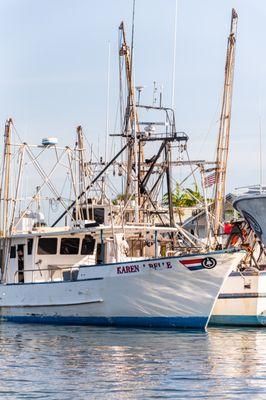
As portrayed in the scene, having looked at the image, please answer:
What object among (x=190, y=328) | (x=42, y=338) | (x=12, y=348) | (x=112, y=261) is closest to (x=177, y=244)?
(x=112, y=261)

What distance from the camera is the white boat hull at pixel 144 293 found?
30859 mm

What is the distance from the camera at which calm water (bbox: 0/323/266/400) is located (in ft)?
61.2

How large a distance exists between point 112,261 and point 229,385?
48.5ft

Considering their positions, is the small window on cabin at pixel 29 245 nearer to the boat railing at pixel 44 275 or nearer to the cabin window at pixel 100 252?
the boat railing at pixel 44 275

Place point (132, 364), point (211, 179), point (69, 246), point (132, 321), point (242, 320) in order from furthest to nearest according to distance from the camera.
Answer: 1. point (211, 179)
2. point (69, 246)
3. point (242, 320)
4. point (132, 321)
5. point (132, 364)

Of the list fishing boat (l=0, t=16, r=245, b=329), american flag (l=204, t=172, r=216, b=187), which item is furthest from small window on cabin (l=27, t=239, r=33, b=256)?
american flag (l=204, t=172, r=216, b=187)

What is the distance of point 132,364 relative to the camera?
2227 cm

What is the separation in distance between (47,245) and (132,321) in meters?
4.75

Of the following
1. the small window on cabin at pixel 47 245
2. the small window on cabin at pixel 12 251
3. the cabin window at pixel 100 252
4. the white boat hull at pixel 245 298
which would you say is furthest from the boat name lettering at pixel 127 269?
the small window on cabin at pixel 12 251

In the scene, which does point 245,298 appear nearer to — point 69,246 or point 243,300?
point 243,300

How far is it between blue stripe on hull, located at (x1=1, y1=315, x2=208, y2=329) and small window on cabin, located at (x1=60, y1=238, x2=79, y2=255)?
2441 millimetres

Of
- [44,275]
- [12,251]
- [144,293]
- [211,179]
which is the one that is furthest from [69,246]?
[211,179]

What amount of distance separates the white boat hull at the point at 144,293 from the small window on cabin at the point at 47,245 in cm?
148

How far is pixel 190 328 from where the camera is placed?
3120 centimetres
